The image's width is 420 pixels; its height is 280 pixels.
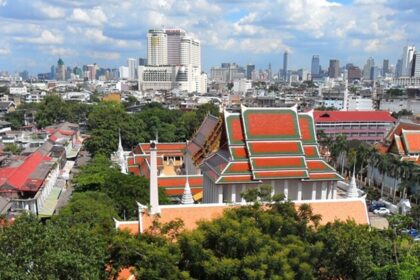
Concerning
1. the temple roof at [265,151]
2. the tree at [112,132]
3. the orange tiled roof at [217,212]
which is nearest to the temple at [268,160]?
the temple roof at [265,151]

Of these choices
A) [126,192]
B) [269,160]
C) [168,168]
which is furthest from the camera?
[168,168]

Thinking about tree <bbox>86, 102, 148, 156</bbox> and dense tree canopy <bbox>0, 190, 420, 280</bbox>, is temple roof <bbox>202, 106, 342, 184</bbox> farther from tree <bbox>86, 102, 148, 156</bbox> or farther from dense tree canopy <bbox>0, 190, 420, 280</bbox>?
tree <bbox>86, 102, 148, 156</bbox>

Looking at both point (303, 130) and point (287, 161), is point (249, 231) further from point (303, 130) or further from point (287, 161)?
point (303, 130)

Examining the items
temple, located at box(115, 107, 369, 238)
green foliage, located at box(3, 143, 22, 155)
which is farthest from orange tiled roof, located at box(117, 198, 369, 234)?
green foliage, located at box(3, 143, 22, 155)

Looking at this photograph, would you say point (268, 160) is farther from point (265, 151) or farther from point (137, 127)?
point (137, 127)

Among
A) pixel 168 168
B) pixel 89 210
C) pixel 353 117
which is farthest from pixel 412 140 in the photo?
pixel 89 210

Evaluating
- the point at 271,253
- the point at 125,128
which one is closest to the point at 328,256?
the point at 271,253
